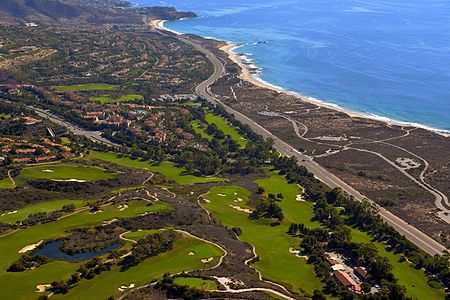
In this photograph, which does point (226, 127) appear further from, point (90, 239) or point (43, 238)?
point (43, 238)

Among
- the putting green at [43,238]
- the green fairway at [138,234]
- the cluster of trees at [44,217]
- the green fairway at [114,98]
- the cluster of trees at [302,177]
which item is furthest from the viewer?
the green fairway at [114,98]

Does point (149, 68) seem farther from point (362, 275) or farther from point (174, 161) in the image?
point (362, 275)

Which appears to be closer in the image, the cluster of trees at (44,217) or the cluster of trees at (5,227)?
the cluster of trees at (5,227)

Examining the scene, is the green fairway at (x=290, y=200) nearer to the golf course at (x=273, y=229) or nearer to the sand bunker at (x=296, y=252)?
the golf course at (x=273, y=229)

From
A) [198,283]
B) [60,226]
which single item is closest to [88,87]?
[60,226]

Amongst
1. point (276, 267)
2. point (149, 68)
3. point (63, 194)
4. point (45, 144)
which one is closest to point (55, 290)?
point (276, 267)

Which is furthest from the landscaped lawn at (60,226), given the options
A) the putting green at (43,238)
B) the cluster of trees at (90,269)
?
the cluster of trees at (90,269)
